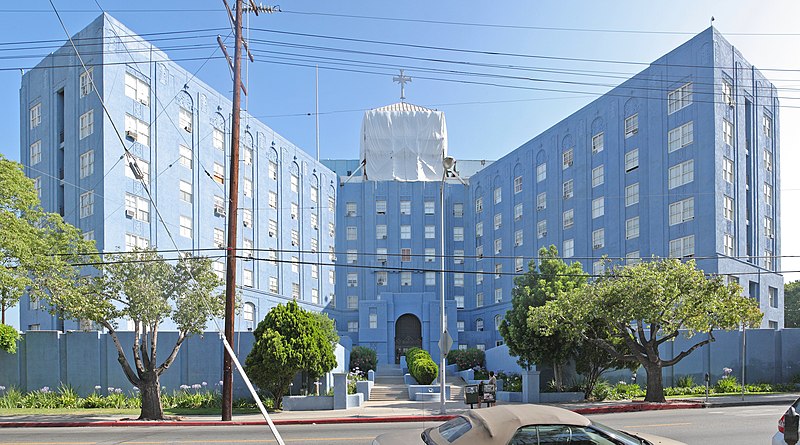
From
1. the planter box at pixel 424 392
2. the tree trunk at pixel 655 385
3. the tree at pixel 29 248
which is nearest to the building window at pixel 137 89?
the tree at pixel 29 248

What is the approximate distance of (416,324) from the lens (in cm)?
5528

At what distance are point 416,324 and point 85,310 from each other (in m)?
37.4

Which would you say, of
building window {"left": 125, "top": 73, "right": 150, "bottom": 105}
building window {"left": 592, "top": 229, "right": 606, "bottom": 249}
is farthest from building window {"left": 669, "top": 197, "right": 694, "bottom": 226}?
building window {"left": 125, "top": 73, "right": 150, "bottom": 105}

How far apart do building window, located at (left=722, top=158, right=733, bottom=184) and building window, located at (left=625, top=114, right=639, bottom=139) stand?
19.7ft

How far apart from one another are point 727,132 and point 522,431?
34.1m

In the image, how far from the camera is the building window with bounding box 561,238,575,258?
4534cm

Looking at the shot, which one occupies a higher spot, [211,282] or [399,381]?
[211,282]

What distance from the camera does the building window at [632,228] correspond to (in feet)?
130

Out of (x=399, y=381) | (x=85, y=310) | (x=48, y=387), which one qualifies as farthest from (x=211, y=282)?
(x=399, y=381)

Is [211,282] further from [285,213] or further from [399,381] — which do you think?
[285,213]

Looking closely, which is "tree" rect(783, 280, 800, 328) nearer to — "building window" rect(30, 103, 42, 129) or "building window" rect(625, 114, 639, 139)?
"building window" rect(625, 114, 639, 139)

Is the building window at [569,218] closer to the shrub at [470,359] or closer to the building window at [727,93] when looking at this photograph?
the shrub at [470,359]

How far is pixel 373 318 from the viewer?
177 ft

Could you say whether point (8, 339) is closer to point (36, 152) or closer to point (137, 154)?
point (137, 154)
